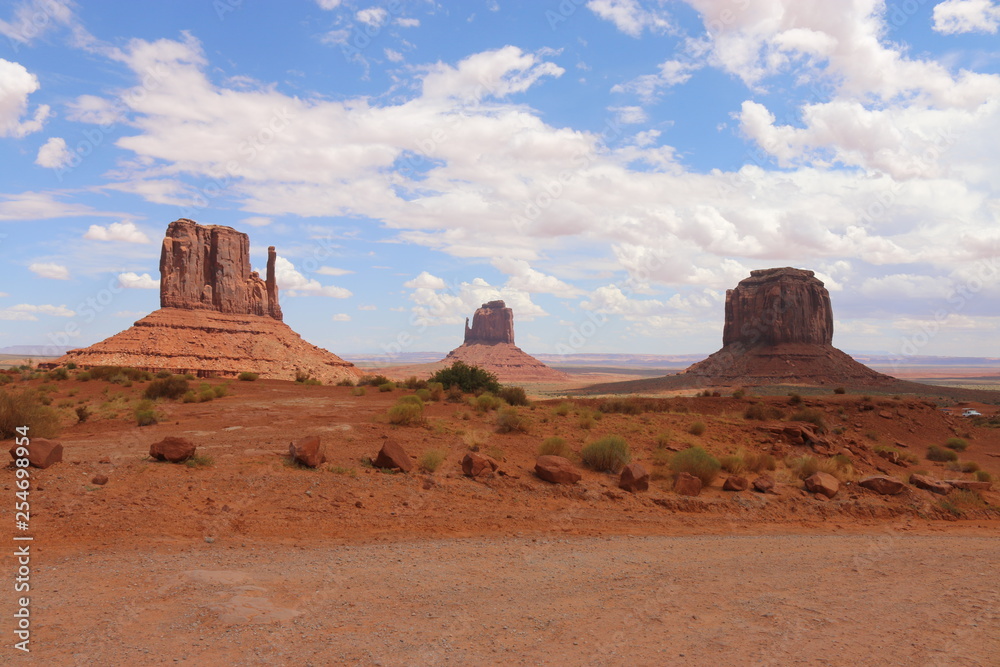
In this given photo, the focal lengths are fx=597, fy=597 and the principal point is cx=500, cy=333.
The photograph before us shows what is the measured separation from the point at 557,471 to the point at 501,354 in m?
172

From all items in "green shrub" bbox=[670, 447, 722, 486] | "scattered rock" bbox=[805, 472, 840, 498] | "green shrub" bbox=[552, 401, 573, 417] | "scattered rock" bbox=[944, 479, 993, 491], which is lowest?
"scattered rock" bbox=[944, 479, 993, 491]

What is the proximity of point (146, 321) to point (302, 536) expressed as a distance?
71.4 meters

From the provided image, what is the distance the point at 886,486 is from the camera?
14797 millimetres

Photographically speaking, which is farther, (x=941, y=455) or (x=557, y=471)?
(x=941, y=455)

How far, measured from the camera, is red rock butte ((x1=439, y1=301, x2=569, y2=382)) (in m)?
174

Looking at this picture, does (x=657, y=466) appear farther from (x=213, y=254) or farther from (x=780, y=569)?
(x=213, y=254)

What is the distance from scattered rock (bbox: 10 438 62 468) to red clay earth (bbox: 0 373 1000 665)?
22 centimetres

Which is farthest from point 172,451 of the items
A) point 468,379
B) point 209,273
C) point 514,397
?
point 209,273

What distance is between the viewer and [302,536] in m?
9.38

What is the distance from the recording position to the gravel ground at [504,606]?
559 centimetres

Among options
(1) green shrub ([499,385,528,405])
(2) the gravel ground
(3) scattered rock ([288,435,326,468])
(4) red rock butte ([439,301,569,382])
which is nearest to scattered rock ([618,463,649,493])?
(2) the gravel ground

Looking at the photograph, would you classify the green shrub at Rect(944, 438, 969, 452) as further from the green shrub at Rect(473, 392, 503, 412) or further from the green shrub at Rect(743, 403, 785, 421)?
the green shrub at Rect(473, 392, 503, 412)

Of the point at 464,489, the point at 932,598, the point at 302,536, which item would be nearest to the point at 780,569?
the point at 932,598

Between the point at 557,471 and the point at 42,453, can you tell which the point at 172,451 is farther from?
the point at 557,471
